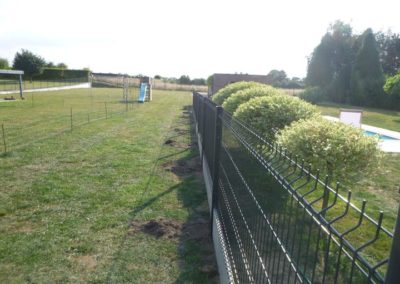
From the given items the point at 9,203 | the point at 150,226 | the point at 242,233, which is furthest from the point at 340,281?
the point at 9,203

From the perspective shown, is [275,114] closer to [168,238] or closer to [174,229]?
[174,229]

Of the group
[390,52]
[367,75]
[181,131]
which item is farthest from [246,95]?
[390,52]

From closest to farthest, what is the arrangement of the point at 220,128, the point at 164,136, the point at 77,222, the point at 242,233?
1. the point at 242,233
2. the point at 220,128
3. the point at 77,222
4. the point at 164,136

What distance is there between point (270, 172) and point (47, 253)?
10.8 feet

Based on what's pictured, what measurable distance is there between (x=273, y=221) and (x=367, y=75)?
37.4m

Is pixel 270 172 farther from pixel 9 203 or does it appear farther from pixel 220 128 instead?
pixel 9 203

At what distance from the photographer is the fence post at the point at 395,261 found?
0.91 meters

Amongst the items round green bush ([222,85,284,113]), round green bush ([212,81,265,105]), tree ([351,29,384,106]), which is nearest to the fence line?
round green bush ([222,85,284,113])

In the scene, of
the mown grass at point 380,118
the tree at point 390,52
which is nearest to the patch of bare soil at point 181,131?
the mown grass at point 380,118

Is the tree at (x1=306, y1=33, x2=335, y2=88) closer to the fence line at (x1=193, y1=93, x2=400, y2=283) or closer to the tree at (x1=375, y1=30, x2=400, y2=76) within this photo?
the tree at (x1=375, y1=30, x2=400, y2=76)

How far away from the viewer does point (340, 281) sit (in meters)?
3.65

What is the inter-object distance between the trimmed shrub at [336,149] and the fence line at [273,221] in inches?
36.2

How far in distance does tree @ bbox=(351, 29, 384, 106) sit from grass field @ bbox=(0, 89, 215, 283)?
2893 centimetres

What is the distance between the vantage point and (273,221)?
2146 millimetres
